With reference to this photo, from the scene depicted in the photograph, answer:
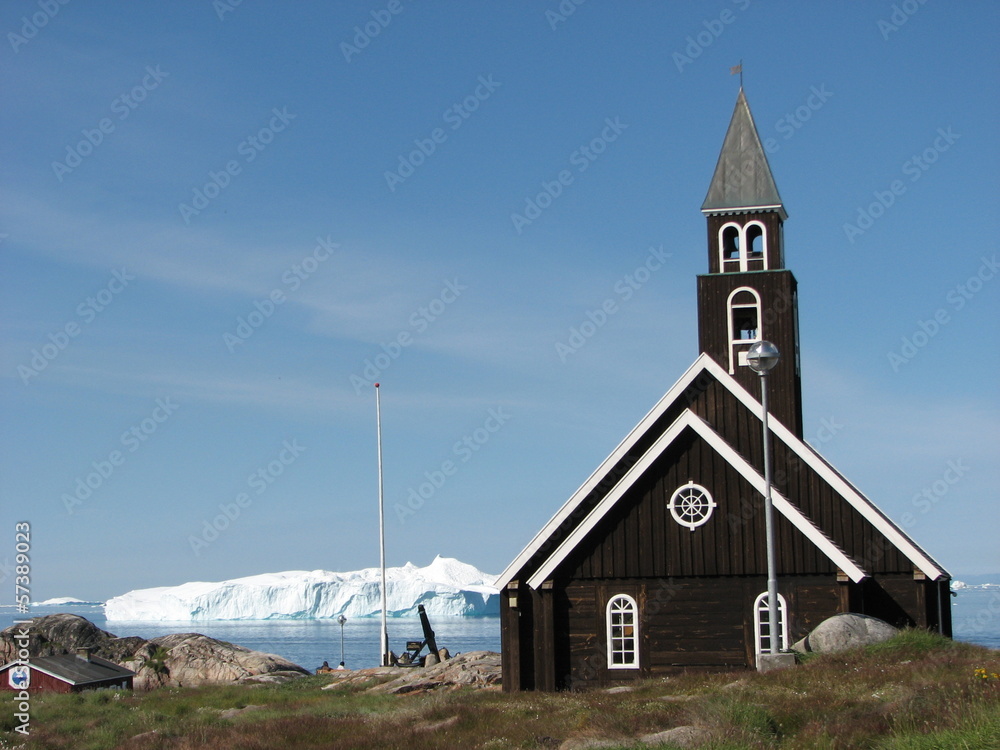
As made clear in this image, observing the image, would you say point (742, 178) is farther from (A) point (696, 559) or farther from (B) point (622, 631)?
(B) point (622, 631)

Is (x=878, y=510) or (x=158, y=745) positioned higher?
(x=878, y=510)

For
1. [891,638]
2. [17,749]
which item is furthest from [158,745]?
[891,638]

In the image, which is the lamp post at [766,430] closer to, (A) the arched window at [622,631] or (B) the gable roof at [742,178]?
(A) the arched window at [622,631]

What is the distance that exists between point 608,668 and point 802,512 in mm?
6011

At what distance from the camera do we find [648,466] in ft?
87.7

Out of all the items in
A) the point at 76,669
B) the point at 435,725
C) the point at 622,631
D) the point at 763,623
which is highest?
the point at 763,623

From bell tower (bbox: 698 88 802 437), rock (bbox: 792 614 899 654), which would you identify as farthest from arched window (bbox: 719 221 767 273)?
rock (bbox: 792 614 899 654)

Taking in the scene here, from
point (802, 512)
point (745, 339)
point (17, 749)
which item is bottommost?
point (17, 749)

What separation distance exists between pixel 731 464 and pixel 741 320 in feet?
18.4

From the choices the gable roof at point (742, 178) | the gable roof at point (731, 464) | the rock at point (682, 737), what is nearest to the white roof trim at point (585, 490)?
the gable roof at point (731, 464)

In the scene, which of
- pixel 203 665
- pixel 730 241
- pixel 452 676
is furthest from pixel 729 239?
pixel 203 665

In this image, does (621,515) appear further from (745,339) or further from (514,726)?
(514,726)

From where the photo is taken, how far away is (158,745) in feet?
69.5

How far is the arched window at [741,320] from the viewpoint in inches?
1182
